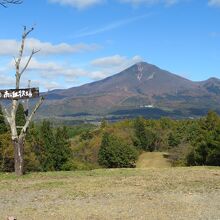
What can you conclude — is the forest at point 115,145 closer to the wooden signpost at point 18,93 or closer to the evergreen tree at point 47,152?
the evergreen tree at point 47,152

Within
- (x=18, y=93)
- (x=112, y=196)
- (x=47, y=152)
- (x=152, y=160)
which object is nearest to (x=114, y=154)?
(x=152, y=160)

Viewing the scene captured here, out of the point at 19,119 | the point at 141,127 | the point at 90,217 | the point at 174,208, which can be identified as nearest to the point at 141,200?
the point at 174,208

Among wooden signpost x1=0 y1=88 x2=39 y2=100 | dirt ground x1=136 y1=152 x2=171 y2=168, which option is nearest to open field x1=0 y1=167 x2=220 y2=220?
wooden signpost x1=0 y1=88 x2=39 y2=100

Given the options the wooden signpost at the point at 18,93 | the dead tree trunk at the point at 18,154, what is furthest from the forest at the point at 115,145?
the wooden signpost at the point at 18,93

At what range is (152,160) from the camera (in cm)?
11562

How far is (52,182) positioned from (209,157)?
48.5 m

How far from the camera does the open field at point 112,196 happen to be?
505 inches

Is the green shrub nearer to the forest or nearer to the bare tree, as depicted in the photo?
the forest

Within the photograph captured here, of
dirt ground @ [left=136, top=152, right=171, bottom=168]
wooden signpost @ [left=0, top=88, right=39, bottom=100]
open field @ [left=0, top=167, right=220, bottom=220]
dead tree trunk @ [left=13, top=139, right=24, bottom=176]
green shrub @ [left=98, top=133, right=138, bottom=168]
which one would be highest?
wooden signpost @ [left=0, top=88, right=39, bottom=100]

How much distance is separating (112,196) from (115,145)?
87.5 m

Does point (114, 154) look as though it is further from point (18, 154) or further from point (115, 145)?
point (18, 154)

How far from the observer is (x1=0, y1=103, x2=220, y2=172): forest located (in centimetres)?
6306

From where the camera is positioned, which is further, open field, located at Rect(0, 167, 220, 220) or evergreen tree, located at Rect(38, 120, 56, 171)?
evergreen tree, located at Rect(38, 120, 56, 171)

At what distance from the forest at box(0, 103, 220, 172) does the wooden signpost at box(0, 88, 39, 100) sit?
34.2 m
